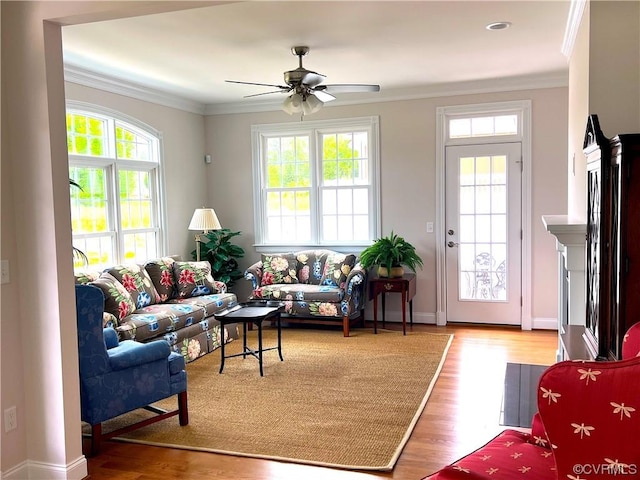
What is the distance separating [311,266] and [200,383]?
238cm

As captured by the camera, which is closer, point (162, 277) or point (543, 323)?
point (162, 277)

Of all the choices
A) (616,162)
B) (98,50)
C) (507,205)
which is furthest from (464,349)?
(98,50)

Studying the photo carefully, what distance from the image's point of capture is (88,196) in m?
5.38

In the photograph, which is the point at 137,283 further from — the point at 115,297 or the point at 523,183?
the point at 523,183

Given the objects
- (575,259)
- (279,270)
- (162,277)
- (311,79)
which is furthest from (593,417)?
(279,270)

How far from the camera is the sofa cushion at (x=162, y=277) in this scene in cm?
555

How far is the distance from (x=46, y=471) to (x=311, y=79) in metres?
3.23

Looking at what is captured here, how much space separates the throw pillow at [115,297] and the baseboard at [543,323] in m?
4.14

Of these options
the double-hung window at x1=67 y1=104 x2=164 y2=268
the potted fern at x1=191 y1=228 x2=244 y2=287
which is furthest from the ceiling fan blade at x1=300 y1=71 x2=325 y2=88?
the potted fern at x1=191 y1=228 x2=244 y2=287

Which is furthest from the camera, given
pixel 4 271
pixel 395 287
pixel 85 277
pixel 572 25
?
pixel 395 287

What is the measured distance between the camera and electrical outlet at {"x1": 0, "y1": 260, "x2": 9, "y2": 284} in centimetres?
281

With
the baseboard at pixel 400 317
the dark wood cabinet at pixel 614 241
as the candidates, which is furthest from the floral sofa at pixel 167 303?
the dark wood cabinet at pixel 614 241

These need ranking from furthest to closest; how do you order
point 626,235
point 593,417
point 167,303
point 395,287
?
1. point 395,287
2. point 167,303
3. point 626,235
4. point 593,417

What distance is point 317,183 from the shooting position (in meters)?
6.88
